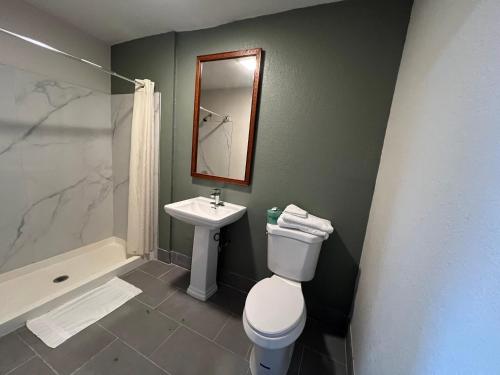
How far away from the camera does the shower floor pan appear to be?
1446 millimetres

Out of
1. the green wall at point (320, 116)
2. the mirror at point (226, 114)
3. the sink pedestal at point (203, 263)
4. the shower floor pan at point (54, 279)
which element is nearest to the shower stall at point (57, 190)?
the shower floor pan at point (54, 279)

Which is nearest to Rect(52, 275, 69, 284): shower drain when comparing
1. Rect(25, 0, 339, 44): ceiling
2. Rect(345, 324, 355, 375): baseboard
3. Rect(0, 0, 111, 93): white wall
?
Rect(0, 0, 111, 93): white wall

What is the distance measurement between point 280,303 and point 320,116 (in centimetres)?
126

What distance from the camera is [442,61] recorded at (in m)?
0.71

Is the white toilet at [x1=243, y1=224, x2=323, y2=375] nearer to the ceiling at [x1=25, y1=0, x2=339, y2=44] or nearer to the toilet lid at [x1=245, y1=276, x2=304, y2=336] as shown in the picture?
the toilet lid at [x1=245, y1=276, x2=304, y2=336]

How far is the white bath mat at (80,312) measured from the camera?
1354mm

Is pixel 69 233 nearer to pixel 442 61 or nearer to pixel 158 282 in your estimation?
pixel 158 282

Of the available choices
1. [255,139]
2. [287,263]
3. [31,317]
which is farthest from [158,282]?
[255,139]

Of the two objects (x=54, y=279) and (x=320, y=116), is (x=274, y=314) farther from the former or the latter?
(x=54, y=279)

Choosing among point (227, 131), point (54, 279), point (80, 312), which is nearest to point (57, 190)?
point (54, 279)

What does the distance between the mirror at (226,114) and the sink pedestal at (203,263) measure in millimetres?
506

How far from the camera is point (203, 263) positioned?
1.76 metres

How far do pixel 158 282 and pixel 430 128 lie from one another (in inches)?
87.6

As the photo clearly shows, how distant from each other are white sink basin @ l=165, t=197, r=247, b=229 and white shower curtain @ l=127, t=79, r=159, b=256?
506 millimetres
